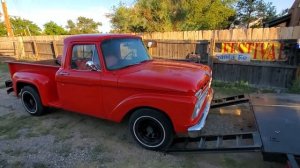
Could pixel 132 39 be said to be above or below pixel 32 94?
above

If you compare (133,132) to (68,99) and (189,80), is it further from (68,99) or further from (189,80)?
(68,99)

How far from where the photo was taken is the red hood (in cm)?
337

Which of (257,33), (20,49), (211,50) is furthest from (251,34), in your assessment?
(20,49)

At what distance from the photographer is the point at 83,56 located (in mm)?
4344

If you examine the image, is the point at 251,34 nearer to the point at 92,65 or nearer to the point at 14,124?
the point at 92,65

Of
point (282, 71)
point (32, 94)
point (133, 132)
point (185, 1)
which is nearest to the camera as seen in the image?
point (133, 132)

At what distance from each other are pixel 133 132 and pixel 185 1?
52.2ft

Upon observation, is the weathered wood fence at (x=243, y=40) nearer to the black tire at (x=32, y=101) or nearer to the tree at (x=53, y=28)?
the black tire at (x=32, y=101)

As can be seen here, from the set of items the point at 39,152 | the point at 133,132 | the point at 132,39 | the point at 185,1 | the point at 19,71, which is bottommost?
the point at 39,152

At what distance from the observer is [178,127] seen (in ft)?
11.2

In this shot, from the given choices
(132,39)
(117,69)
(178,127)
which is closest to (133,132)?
(178,127)

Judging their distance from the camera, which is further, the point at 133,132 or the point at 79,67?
the point at 79,67

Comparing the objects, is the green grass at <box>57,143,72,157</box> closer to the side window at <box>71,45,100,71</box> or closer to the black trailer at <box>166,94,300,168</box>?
the side window at <box>71,45,100,71</box>

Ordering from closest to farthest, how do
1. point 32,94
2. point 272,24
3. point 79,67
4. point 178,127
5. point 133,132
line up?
point 178,127 → point 133,132 → point 79,67 → point 32,94 → point 272,24
